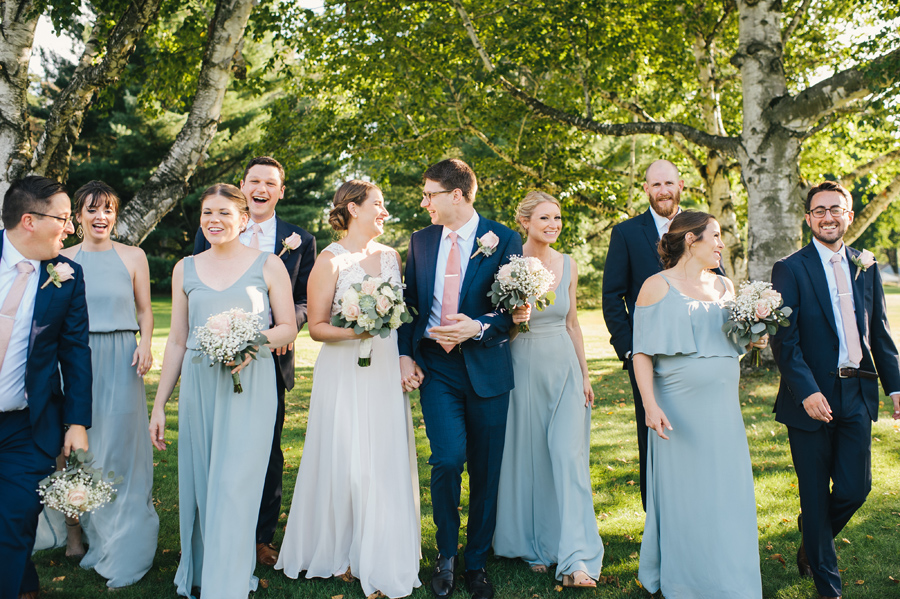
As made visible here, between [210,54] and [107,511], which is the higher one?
[210,54]

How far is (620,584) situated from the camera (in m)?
4.59

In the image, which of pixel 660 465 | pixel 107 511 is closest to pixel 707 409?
pixel 660 465

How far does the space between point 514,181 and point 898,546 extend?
13.2 meters

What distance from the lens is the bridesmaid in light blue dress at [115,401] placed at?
473 cm

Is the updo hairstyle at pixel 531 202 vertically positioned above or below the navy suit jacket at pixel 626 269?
above

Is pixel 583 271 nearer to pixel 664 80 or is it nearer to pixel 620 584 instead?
pixel 664 80

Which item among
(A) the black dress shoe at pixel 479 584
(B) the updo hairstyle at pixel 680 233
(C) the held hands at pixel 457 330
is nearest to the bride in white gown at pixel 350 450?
(A) the black dress shoe at pixel 479 584

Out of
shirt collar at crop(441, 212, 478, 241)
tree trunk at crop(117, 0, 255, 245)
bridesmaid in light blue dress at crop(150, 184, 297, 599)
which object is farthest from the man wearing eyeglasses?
tree trunk at crop(117, 0, 255, 245)

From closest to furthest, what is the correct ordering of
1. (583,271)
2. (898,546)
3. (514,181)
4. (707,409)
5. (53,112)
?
(707,409)
(898,546)
(53,112)
(514,181)
(583,271)

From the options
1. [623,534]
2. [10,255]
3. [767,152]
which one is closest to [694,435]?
[623,534]

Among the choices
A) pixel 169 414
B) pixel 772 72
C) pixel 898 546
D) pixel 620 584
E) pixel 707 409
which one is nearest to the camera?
pixel 707 409

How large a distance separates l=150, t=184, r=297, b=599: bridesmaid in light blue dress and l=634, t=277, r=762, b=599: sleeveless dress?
98.7 inches

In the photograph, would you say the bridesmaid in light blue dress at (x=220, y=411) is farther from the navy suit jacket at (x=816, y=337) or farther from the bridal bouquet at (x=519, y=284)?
the navy suit jacket at (x=816, y=337)

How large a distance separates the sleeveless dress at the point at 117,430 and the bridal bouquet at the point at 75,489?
1.12 metres
